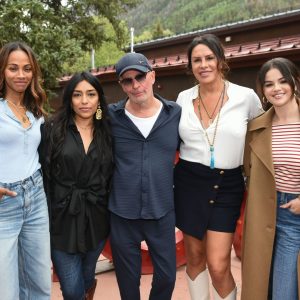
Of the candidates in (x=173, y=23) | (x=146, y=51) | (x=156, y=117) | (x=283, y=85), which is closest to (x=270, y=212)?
(x=283, y=85)

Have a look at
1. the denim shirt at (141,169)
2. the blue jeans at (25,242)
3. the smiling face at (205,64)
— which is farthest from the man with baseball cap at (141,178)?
the blue jeans at (25,242)

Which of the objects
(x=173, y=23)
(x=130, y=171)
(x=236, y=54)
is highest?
(x=173, y=23)

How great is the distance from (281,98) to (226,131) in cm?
41

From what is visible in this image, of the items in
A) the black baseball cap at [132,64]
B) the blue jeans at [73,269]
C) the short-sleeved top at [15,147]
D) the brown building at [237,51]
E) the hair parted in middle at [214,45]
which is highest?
the brown building at [237,51]

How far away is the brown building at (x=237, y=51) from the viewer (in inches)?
293

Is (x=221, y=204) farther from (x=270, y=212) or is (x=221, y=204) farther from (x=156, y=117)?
(x=156, y=117)

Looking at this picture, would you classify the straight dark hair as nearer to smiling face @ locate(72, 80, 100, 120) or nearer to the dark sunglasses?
the dark sunglasses

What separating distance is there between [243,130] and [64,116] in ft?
3.84

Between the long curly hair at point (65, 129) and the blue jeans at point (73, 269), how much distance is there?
22.3 inches

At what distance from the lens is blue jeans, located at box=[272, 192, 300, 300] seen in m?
2.46

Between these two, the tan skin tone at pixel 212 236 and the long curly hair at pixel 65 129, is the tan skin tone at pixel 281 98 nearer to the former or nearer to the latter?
the tan skin tone at pixel 212 236

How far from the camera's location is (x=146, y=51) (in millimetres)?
15719

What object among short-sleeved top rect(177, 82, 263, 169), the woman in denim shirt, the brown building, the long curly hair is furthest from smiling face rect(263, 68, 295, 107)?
the brown building

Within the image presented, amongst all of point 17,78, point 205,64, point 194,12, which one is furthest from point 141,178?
point 194,12
